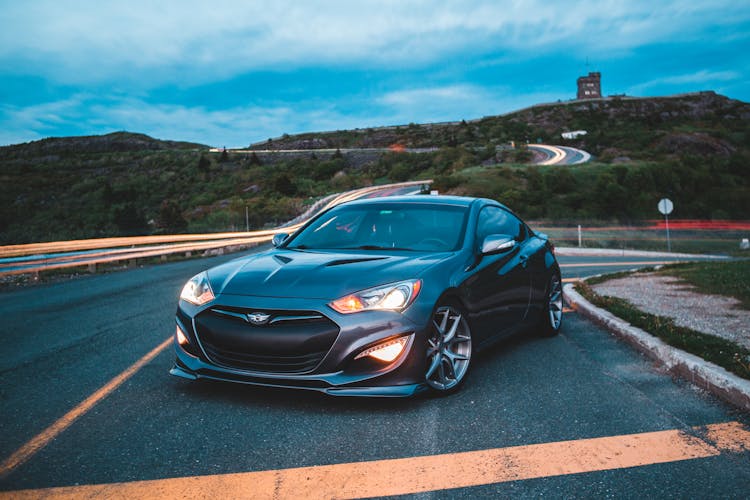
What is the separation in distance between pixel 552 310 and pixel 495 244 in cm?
209

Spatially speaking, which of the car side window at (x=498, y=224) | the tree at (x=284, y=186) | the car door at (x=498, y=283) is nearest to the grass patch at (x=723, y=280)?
the car side window at (x=498, y=224)

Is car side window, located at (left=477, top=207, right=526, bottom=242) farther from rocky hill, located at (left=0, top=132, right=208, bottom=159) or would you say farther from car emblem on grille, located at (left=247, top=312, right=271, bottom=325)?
rocky hill, located at (left=0, top=132, right=208, bottom=159)

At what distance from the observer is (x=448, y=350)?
4613 millimetres

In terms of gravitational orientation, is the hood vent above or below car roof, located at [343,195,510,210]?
below

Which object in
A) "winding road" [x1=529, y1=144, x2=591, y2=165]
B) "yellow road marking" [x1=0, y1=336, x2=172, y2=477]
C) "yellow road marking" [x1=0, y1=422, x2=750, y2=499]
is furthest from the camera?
"winding road" [x1=529, y1=144, x2=591, y2=165]

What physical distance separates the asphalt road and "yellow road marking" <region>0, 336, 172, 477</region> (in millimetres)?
40

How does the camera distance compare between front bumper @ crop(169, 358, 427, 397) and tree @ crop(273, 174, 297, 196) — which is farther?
tree @ crop(273, 174, 297, 196)

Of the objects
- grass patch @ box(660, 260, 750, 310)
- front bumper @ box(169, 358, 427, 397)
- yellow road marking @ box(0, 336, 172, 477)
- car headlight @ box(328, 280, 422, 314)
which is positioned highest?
car headlight @ box(328, 280, 422, 314)

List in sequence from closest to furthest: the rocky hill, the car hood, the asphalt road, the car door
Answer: the asphalt road → the car hood → the car door → the rocky hill

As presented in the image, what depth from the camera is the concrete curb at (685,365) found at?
4.20 m

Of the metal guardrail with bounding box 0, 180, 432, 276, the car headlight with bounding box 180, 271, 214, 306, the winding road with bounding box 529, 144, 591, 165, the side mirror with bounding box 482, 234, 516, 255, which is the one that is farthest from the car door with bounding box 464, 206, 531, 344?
the winding road with bounding box 529, 144, 591, 165

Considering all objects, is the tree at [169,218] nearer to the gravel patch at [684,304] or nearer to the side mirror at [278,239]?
the gravel patch at [684,304]

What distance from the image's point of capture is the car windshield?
5301mm

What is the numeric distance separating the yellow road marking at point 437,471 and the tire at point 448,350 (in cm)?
102
